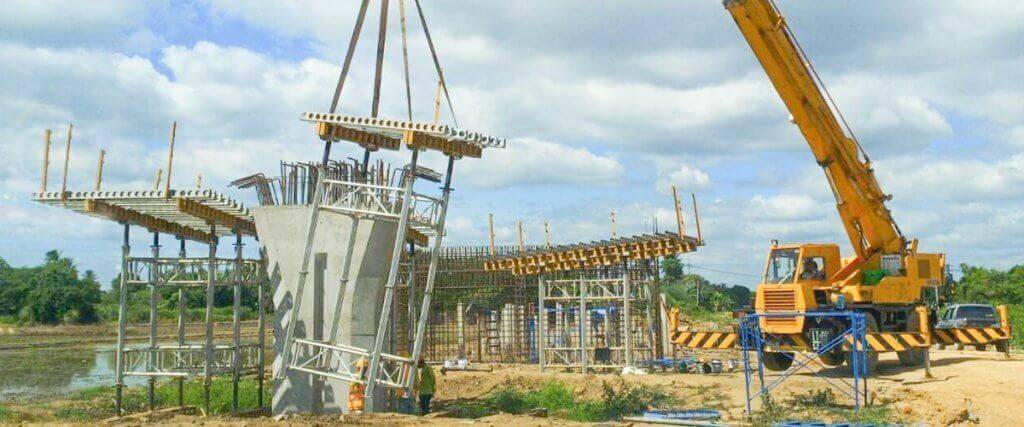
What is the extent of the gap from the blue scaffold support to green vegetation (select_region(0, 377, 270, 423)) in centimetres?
1037

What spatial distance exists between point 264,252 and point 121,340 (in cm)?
317

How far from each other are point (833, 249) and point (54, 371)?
87.7 ft

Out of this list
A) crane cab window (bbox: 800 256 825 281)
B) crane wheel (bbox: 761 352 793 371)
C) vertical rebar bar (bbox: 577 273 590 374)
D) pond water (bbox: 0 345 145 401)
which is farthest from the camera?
pond water (bbox: 0 345 145 401)

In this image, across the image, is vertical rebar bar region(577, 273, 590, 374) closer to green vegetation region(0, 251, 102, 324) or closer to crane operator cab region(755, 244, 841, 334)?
crane operator cab region(755, 244, 841, 334)

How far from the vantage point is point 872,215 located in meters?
20.8

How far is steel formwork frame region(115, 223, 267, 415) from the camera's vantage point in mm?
18109

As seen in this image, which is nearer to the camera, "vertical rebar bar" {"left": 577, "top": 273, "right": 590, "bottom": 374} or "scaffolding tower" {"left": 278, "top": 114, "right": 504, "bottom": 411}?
"scaffolding tower" {"left": 278, "top": 114, "right": 504, "bottom": 411}

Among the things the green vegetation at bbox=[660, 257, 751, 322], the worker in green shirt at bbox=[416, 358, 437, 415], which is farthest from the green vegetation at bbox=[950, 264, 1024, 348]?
the worker in green shirt at bbox=[416, 358, 437, 415]

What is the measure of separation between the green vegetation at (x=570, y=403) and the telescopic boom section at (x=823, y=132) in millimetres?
5833

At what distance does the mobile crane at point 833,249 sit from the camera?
1984 centimetres

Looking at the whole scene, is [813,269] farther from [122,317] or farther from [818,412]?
[122,317]

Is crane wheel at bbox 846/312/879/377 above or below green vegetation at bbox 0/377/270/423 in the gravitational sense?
above

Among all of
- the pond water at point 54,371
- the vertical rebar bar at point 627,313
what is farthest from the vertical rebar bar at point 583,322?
the pond water at point 54,371

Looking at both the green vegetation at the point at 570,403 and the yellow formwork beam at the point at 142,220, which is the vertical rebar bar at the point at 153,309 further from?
the green vegetation at the point at 570,403
